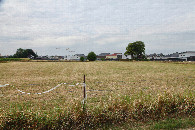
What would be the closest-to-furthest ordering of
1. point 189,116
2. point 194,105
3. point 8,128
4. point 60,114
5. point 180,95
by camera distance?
point 8,128
point 60,114
point 189,116
point 194,105
point 180,95

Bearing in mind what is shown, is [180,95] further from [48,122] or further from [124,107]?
[48,122]

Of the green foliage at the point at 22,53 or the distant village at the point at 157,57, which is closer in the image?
the distant village at the point at 157,57

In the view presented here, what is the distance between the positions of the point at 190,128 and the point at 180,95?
1820 mm

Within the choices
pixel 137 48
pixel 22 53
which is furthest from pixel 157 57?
pixel 22 53

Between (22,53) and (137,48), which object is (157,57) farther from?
(22,53)

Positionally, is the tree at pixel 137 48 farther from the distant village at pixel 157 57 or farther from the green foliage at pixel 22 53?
the green foliage at pixel 22 53

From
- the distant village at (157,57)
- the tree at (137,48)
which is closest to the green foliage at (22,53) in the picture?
the distant village at (157,57)

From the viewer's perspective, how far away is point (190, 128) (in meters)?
4.09

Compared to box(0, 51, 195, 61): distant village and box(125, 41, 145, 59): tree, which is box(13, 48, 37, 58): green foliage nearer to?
box(0, 51, 195, 61): distant village

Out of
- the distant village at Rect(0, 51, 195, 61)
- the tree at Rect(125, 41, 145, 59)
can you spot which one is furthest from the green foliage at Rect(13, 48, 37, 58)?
the tree at Rect(125, 41, 145, 59)

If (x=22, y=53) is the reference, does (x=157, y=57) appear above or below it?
below

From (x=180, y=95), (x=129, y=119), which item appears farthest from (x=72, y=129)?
(x=180, y=95)

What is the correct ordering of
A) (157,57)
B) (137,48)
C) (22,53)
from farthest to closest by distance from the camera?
(157,57)
(22,53)
(137,48)

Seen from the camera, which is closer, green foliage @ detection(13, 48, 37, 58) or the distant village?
the distant village
